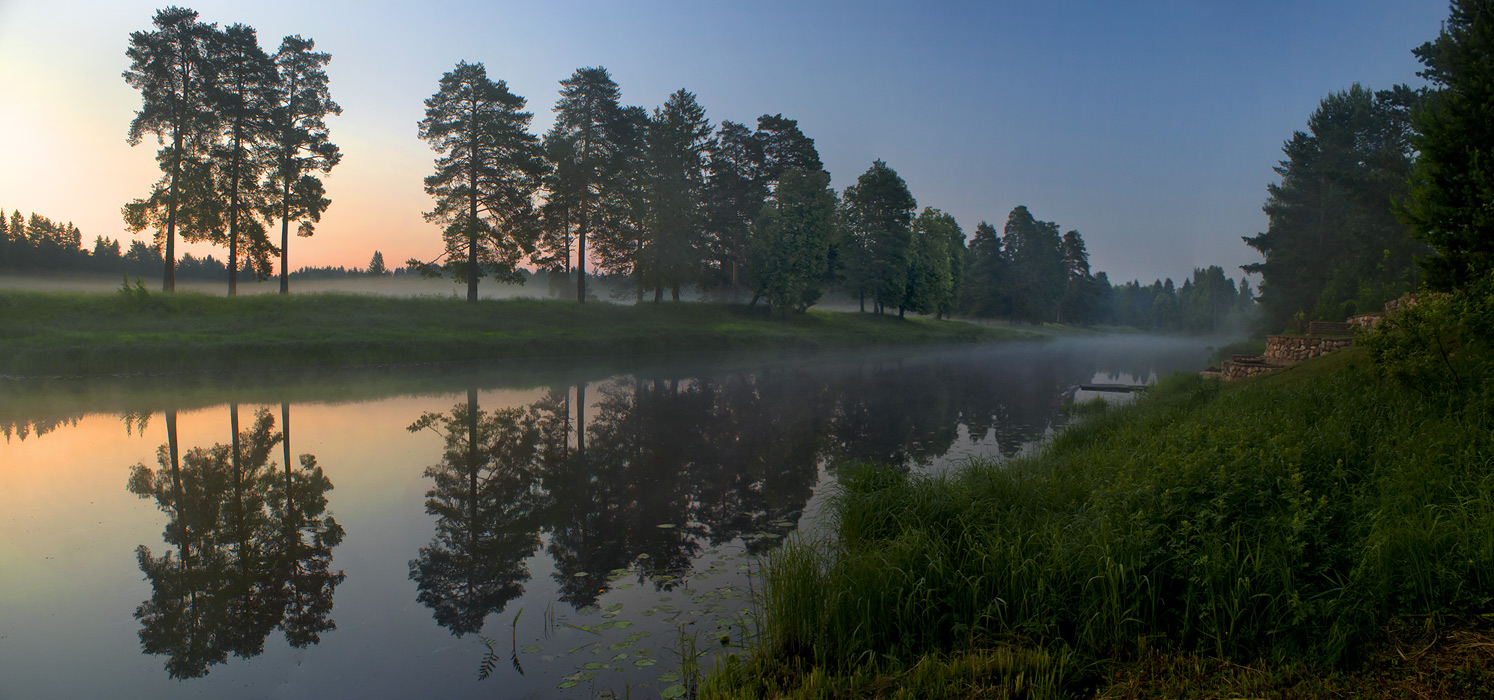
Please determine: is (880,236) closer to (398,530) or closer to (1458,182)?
(1458,182)

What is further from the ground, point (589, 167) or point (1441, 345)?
point (589, 167)

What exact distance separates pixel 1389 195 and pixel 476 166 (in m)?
39.8

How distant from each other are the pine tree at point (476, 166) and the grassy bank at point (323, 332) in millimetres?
3010

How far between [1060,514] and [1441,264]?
33.8ft

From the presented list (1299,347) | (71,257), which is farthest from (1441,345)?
(71,257)

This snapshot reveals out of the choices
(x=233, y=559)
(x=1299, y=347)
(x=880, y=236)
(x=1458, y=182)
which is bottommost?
(x=233, y=559)

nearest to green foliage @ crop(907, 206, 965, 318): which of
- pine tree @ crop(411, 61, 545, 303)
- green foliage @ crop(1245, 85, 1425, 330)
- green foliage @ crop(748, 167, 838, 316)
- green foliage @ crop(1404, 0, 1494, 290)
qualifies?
green foliage @ crop(748, 167, 838, 316)

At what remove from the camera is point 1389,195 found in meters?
23.8

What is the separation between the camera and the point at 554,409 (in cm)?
1634

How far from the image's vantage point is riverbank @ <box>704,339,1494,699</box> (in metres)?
3.92

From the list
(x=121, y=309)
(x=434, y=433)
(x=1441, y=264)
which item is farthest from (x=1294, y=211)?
(x=121, y=309)

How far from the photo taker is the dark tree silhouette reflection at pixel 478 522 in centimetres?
593

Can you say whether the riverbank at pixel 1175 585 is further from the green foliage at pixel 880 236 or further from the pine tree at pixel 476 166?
the green foliage at pixel 880 236

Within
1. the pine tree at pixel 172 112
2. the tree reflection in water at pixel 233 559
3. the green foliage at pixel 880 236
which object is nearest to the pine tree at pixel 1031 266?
the green foliage at pixel 880 236
